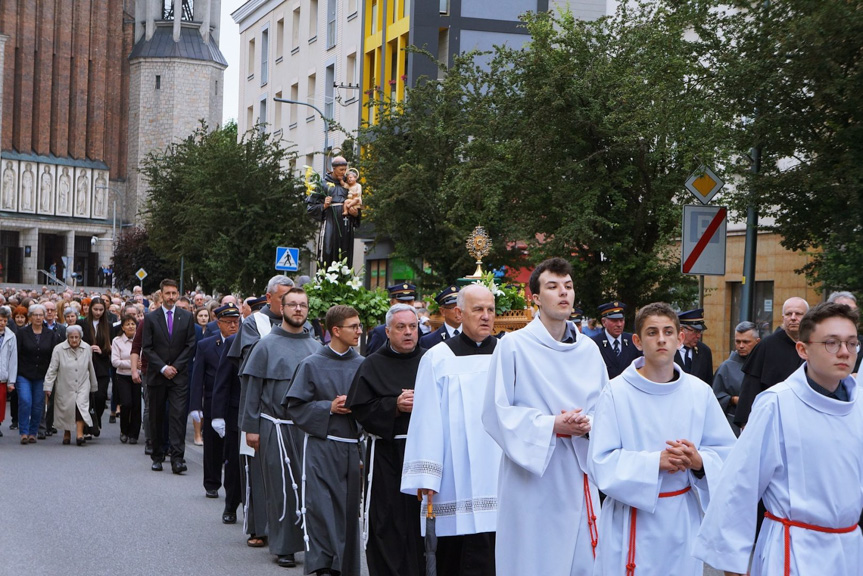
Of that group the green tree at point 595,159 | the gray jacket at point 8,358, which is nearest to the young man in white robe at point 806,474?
the green tree at point 595,159

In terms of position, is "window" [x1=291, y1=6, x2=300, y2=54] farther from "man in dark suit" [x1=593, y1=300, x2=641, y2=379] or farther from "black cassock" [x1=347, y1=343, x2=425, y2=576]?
"black cassock" [x1=347, y1=343, x2=425, y2=576]

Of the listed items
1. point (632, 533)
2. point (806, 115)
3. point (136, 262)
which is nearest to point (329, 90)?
point (136, 262)

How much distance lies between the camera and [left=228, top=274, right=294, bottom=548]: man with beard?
35.3ft

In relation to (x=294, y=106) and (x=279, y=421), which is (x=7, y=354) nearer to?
(x=279, y=421)

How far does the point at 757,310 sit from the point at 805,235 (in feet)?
41.3

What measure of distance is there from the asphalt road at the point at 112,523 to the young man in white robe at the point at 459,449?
2.62m

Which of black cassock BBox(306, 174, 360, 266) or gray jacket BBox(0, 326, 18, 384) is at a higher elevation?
black cassock BBox(306, 174, 360, 266)

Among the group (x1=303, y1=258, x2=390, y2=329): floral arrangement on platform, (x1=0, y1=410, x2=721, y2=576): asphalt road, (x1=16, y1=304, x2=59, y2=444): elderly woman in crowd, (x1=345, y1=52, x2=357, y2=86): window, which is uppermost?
(x1=345, y1=52, x2=357, y2=86): window

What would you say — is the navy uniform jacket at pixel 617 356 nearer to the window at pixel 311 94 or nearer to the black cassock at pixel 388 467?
the black cassock at pixel 388 467

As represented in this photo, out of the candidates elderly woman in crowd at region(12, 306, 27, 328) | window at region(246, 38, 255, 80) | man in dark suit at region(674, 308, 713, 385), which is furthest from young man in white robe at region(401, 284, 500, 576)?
window at region(246, 38, 255, 80)

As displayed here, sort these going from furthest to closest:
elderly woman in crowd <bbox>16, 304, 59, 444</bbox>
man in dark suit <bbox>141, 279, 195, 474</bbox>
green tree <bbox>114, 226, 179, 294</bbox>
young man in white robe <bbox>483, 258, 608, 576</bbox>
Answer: green tree <bbox>114, 226, 179, 294</bbox> → elderly woman in crowd <bbox>16, 304, 59, 444</bbox> → man in dark suit <bbox>141, 279, 195, 474</bbox> → young man in white robe <bbox>483, 258, 608, 576</bbox>

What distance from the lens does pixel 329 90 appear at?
52406mm

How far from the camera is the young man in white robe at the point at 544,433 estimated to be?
644 centimetres

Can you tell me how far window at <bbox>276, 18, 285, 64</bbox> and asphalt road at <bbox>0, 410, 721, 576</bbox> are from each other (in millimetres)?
43446
